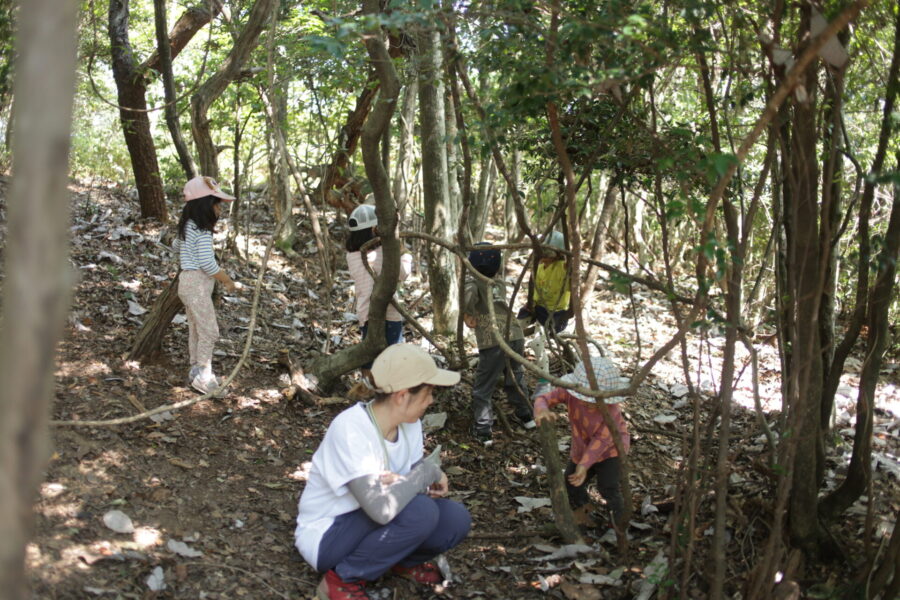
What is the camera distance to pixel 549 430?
13.7ft

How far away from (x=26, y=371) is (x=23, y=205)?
0.26 metres

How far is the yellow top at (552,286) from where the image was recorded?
20.3 feet

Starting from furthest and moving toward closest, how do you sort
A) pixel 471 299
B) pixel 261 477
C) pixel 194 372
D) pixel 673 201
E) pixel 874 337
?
pixel 471 299 < pixel 194 372 < pixel 261 477 < pixel 874 337 < pixel 673 201

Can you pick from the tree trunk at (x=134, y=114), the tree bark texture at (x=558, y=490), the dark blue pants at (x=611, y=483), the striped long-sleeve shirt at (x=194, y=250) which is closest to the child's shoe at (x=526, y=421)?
the dark blue pants at (x=611, y=483)

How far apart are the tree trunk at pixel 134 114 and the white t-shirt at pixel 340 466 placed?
20.3 ft

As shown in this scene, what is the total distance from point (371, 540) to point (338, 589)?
0.26m

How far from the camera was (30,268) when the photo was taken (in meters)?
1.13

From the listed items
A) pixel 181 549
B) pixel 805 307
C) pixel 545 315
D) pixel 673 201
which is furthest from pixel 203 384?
pixel 805 307

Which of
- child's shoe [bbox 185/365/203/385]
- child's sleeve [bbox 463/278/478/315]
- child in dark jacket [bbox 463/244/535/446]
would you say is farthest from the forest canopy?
child's shoe [bbox 185/365/203/385]

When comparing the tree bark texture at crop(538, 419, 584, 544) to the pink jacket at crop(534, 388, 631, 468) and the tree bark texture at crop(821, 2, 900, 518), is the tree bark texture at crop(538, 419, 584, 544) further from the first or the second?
the tree bark texture at crop(821, 2, 900, 518)

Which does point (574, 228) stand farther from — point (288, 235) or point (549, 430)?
point (288, 235)

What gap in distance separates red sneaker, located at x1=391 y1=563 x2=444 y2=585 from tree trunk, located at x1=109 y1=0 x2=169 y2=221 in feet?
21.0

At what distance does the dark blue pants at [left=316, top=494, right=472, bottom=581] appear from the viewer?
Answer: 3.39 meters

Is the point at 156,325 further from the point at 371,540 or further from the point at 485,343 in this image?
the point at 371,540
